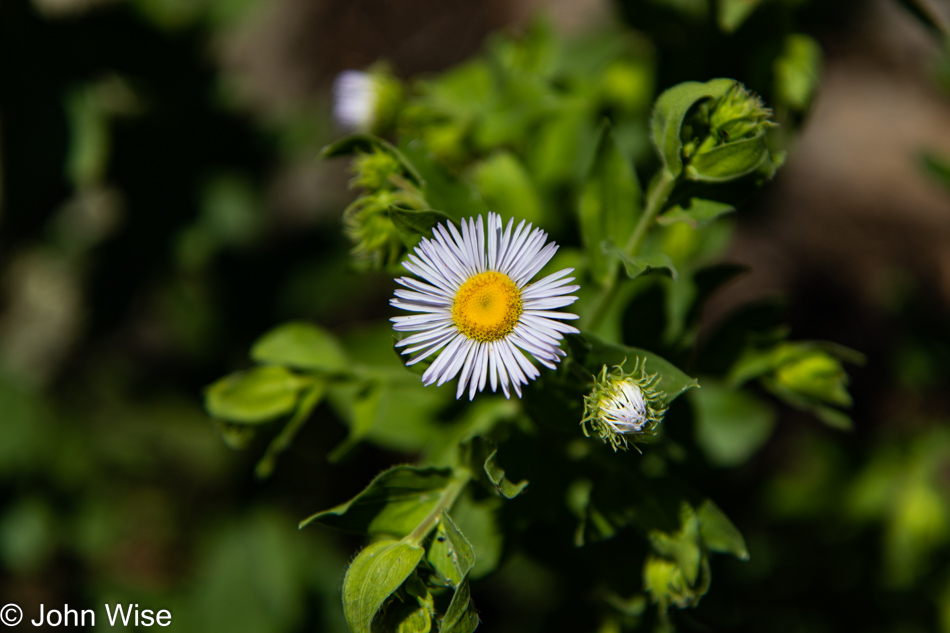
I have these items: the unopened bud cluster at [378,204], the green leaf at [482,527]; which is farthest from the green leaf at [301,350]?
the green leaf at [482,527]

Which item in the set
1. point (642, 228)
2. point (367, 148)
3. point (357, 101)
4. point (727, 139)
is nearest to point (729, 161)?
point (727, 139)

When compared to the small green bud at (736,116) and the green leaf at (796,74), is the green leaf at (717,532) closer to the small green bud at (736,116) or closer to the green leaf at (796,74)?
the small green bud at (736,116)

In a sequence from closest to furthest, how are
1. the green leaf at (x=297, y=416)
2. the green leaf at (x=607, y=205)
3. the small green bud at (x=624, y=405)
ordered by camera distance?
the small green bud at (x=624, y=405) → the green leaf at (x=607, y=205) → the green leaf at (x=297, y=416)

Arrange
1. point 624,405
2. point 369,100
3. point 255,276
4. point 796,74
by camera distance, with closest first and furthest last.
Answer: point 624,405 → point 796,74 → point 369,100 → point 255,276

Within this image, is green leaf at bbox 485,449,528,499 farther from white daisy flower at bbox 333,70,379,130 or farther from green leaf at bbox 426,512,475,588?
white daisy flower at bbox 333,70,379,130

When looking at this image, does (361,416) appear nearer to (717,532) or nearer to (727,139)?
(717,532)

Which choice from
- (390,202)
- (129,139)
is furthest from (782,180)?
(129,139)

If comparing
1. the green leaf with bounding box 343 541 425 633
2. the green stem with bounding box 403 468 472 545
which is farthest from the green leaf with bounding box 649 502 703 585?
the green leaf with bounding box 343 541 425 633

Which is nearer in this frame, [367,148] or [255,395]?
[367,148]
